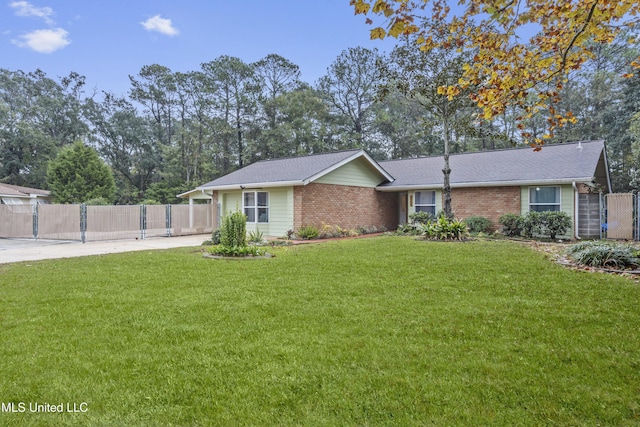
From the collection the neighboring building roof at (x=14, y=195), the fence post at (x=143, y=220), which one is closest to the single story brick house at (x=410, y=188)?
the fence post at (x=143, y=220)

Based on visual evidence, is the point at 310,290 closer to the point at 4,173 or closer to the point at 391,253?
the point at 391,253

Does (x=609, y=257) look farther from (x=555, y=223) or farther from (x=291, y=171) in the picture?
(x=291, y=171)

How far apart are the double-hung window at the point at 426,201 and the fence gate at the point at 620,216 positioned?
678cm

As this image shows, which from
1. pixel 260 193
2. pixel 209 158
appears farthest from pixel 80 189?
pixel 260 193

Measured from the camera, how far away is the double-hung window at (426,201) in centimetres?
1867

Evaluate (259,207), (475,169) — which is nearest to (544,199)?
(475,169)

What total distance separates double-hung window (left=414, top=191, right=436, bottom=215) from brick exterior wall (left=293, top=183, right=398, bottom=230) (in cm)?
201

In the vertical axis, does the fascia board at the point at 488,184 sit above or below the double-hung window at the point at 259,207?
above

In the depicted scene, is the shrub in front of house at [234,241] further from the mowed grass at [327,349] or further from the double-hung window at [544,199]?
the double-hung window at [544,199]

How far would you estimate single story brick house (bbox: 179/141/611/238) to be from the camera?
15250 millimetres

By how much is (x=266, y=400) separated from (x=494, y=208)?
16.1 m

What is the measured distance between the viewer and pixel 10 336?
4164mm

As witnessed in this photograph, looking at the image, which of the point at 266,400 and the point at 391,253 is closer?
the point at 266,400

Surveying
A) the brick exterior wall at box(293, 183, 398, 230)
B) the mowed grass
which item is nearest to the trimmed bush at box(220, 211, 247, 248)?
the mowed grass
